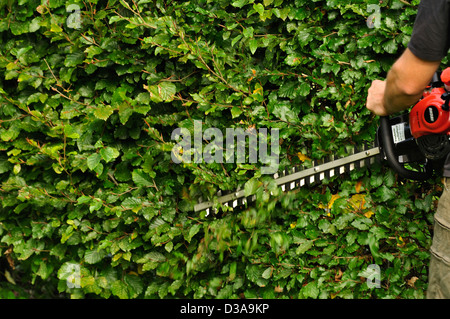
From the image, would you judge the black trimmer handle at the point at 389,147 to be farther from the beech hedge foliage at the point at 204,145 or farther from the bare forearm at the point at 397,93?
the beech hedge foliage at the point at 204,145

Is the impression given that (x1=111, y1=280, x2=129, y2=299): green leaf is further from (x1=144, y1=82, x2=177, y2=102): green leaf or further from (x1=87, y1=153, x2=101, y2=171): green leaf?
(x1=144, y1=82, x2=177, y2=102): green leaf

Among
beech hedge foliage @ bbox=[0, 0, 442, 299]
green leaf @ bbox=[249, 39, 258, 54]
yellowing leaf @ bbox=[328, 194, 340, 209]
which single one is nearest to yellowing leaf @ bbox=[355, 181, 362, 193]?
beech hedge foliage @ bbox=[0, 0, 442, 299]

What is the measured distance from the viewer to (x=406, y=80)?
1535mm

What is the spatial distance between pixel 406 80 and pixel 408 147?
546 mm

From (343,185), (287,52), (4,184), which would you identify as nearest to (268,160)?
(343,185)

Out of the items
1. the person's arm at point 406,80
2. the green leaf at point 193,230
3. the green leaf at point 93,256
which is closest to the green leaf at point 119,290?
the green leaf at point 93,256

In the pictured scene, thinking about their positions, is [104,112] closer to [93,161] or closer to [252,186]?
[93,161]

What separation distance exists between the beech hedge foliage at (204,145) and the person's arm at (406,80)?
0.65 metres

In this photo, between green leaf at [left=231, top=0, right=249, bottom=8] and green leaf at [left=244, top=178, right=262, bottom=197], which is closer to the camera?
green leaf at [left=231, top=0, right=249, bottom=8]

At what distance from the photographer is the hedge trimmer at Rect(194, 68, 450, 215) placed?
1734 mm

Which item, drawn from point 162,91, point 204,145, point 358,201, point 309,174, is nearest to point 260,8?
point 162,91

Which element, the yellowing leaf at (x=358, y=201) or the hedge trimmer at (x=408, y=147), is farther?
the yellowing leaf at (x=358, y=201)

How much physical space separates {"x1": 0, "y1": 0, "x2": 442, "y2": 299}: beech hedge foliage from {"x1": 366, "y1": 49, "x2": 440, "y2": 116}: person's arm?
0.65 meters

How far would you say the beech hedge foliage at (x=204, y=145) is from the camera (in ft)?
7.86
